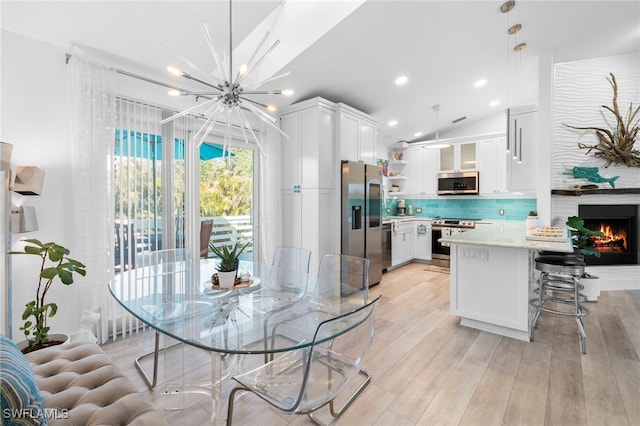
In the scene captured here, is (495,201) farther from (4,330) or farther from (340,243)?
(4,330)

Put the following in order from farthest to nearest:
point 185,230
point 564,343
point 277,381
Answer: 1. point 185,230
2. point 564,343
3. point 277,381

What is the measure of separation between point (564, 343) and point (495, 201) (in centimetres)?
355

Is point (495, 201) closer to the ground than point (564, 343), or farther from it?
farther from it

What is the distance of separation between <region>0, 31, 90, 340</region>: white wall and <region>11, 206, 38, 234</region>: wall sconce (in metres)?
Answer: 0.23

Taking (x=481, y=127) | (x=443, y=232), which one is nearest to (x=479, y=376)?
(x=443, y=232)

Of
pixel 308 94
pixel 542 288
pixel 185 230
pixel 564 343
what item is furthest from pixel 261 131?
pixel 564 343

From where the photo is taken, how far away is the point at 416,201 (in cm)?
652

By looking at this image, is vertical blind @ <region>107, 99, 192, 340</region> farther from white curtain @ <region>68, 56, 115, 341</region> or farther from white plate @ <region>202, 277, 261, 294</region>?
white plate @ <region>202, 277, 261, 294</region>

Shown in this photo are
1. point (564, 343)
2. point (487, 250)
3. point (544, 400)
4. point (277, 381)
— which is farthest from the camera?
point (487, 250)

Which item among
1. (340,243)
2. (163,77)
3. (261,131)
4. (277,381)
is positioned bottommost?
(277,381)

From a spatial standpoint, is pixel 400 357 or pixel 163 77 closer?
pixel 400 357

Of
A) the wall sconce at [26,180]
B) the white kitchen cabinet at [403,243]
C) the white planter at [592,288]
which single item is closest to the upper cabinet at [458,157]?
the white kitchen cabinet at [403,243]

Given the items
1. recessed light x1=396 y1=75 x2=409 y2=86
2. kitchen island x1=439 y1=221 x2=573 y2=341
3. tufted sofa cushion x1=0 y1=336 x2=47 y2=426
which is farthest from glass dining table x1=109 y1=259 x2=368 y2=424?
recessed light x1=396 y1=75 x2=409 y2=86

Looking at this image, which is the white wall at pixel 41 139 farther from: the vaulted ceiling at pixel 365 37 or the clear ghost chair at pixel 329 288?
the clear ghost chair at pixel 329 288
